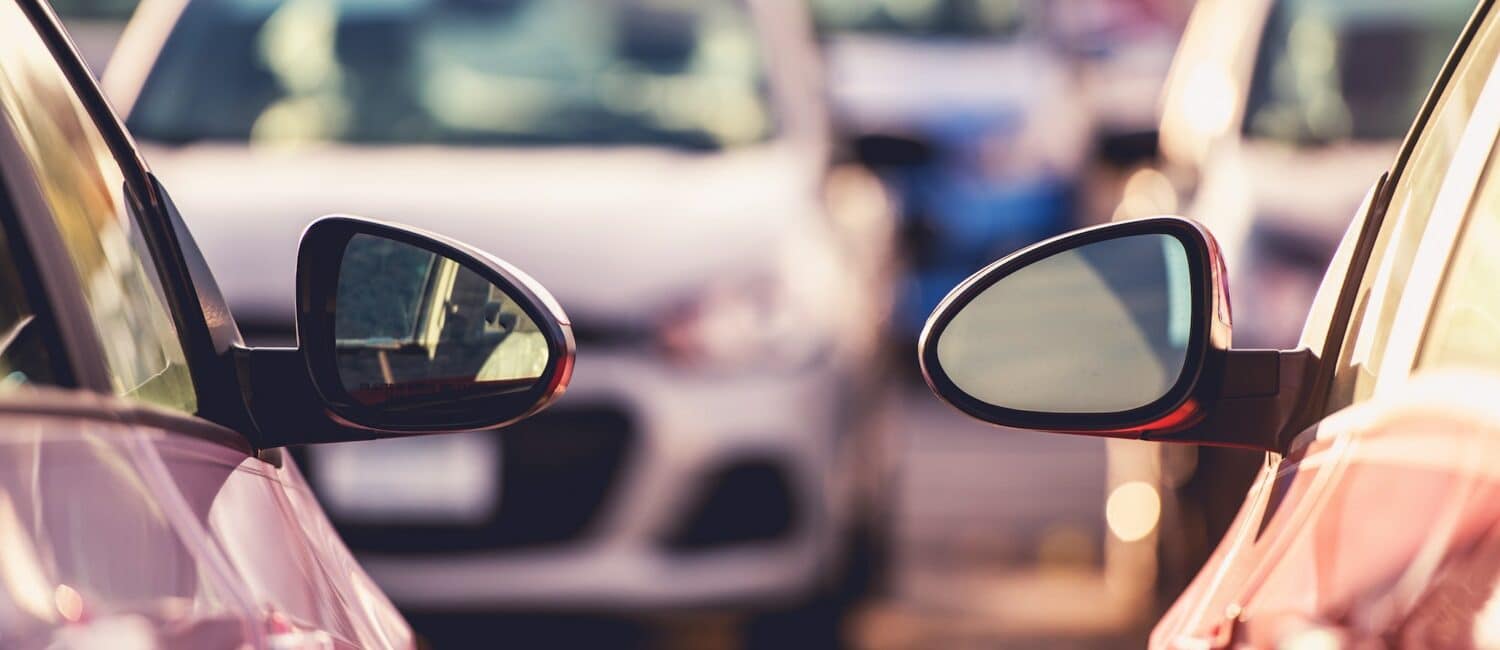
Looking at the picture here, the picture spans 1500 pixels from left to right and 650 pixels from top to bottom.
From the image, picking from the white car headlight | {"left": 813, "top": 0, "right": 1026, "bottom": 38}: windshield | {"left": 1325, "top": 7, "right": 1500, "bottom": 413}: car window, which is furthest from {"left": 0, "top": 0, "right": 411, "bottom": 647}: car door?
{"left": 813, "top": 0, "right": 1026, "bottom": 38}: windshield

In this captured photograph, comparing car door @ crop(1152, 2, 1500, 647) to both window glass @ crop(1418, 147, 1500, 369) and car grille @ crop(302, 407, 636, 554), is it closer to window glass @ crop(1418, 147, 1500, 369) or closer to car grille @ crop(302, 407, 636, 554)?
window glass @ crop(1418, 147, 1500, 369)

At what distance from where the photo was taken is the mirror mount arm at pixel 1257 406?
6.96ft

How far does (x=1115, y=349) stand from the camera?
219cm

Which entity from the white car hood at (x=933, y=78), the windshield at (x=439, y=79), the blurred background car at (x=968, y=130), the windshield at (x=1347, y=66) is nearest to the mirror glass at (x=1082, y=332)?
the windshield at (x=439, y=79)

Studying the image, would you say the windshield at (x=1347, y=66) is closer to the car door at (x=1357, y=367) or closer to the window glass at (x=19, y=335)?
the car door at (x=1357, y=367)

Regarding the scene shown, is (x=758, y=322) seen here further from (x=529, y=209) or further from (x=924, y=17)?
(x=924, y=17)

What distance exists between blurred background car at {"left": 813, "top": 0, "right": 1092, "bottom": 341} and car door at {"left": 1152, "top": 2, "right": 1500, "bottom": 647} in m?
7.73

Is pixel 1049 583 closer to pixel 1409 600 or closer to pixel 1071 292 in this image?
pixel 1071 292

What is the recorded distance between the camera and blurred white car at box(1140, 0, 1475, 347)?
18.3 ft

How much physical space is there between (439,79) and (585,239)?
1.00 metres

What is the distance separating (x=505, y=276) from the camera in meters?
2.20

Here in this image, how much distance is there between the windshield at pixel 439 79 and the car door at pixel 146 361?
3623mm

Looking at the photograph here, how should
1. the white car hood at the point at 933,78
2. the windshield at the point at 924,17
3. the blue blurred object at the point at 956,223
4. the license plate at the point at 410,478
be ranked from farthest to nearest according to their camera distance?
the windshield at the point at 924,17 → the white car hood at the point at 933,78 → the blue blurred object at the point at 956,223 → the license plate at the point at 410,478

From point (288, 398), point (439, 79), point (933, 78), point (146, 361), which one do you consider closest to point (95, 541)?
point (146, 361)
